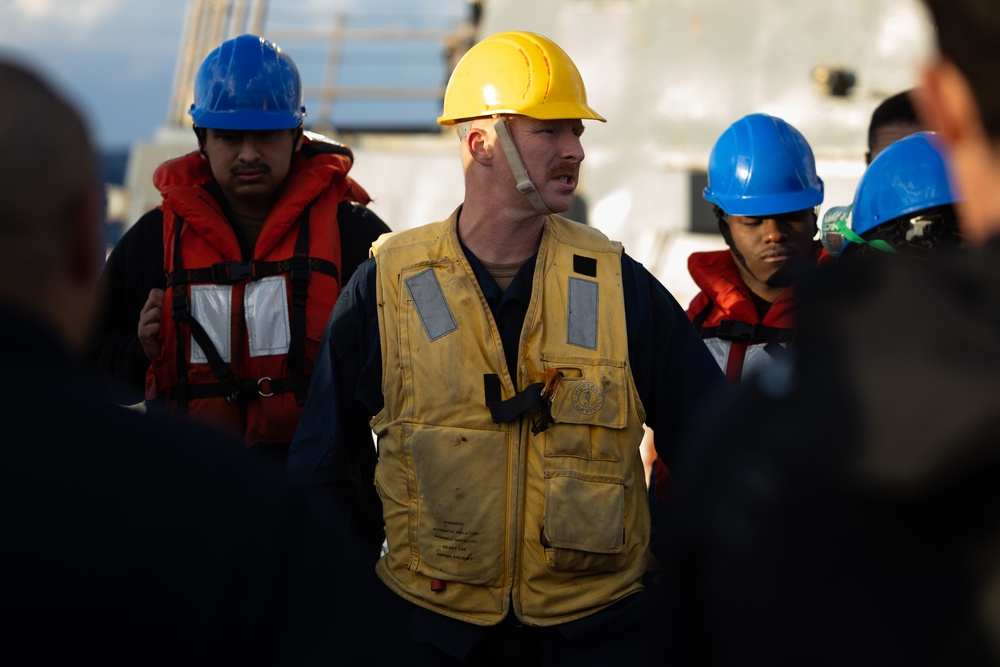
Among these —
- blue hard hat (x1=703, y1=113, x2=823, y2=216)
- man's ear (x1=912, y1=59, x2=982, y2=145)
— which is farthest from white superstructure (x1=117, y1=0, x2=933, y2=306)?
man's ear (x1=912, y1=59, x2=982, y2=145)

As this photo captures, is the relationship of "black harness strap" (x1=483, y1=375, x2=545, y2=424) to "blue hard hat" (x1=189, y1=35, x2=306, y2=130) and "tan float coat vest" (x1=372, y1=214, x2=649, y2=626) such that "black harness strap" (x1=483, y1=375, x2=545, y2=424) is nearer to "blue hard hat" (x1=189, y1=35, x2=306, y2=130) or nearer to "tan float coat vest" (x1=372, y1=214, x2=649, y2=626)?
"tan float coat vest" (x1=372, y1=214, x2=649, y2=626)

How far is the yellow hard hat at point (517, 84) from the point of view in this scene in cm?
396

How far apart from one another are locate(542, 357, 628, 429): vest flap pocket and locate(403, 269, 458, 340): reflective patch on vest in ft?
1.02

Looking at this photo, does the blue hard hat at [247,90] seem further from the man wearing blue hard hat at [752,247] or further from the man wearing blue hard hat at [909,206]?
the man wearing blue hard hat at [909,206]

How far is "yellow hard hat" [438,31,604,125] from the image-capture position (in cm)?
396

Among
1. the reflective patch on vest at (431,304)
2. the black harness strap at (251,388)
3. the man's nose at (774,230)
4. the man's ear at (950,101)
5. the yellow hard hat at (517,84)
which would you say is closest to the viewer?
the man's ear at (950,101)

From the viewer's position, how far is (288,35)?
51.1ft

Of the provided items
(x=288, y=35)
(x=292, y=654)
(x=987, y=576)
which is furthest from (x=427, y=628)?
(x=288, y=35)

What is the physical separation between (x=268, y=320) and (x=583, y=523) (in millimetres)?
1514

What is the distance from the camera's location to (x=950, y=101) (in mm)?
1449

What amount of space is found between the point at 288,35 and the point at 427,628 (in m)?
13.2

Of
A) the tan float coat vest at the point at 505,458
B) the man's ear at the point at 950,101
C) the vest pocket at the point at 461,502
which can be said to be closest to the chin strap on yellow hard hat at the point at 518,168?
the tan float coat vest at the point at 505,458

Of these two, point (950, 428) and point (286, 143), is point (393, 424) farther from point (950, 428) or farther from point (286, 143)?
point (950, 428)

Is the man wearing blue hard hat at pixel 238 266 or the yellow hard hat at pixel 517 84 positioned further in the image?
the man wearing blue hard hat at pixel 238 266
